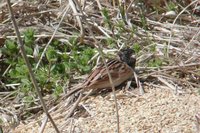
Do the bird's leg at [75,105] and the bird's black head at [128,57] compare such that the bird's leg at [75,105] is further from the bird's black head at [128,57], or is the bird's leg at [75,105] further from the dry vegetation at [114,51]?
the bird's black head at [128,57]

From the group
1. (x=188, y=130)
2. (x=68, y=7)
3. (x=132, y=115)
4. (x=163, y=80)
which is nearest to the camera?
(x=188, y=130)

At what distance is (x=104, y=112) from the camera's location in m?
3.32

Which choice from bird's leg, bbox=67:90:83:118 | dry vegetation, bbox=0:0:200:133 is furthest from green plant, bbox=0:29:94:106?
bird's leg, bbox=67:90:83:118

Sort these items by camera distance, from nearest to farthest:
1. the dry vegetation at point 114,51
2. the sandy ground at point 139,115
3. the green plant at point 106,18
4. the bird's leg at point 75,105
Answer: the sandy ground at point 139,115
the dry vegetation at point 114,51
the bird's leg at point 75,105
the green plant at point 106,18

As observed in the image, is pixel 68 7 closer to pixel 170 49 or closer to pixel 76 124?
pixel 170 49

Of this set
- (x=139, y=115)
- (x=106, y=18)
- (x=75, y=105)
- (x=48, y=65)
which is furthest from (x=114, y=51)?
(x=139, y=115)

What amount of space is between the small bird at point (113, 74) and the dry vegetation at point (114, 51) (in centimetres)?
6

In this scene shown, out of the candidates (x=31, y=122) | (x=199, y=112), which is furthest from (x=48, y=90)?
(x=199, y=112)

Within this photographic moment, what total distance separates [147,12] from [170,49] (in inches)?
28.4

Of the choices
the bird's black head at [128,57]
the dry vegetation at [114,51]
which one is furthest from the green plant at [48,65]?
the bird's black head at [128,57]

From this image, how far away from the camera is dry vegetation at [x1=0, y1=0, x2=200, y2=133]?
3230mm

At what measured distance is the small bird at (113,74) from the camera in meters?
3.55

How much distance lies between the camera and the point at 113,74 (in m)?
3.57

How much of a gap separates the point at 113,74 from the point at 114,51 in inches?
17.2
